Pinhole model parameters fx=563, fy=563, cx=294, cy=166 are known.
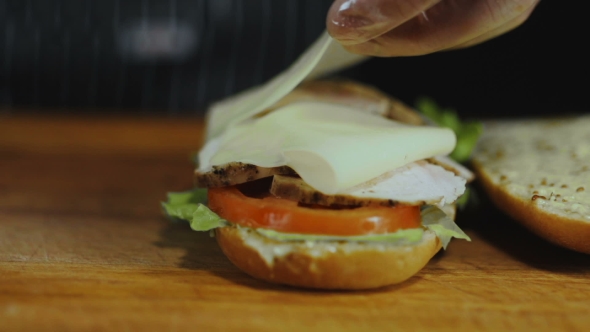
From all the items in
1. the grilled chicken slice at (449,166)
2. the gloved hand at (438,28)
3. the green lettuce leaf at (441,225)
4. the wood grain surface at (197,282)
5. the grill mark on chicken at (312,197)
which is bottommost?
the wood grain surface at (197,282)

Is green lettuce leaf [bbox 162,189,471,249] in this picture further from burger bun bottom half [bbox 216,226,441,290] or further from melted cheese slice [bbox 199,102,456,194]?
melted cheese slice [bbox 199,102,456,194]

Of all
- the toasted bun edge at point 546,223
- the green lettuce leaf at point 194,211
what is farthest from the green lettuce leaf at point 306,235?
the toasted bun edge at point 546,223

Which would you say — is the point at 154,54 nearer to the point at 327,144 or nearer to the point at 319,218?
the point at 327,144

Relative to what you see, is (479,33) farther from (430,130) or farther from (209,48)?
(209,48)

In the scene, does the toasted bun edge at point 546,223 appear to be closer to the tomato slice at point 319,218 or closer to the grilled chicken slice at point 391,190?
the grilled chicken slice at point 391,190

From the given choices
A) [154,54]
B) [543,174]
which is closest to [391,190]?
[543,174]

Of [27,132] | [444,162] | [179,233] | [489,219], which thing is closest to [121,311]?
[179,233]
